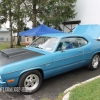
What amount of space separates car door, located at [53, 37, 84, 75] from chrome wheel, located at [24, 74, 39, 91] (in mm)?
667

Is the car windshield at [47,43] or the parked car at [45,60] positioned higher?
the car windshield at [47,43]

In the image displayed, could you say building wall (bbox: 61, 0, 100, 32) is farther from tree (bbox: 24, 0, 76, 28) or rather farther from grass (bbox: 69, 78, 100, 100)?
grass (bbox: 69, 78, 100, 100)

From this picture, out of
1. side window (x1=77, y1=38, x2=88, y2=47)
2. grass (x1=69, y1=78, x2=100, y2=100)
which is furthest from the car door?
grass (x1=69, y1=78, x2=100, y2=100)

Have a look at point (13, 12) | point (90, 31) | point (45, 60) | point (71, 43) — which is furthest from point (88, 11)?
point (45, 60)

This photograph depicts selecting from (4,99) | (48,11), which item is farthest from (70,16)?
(4,99)

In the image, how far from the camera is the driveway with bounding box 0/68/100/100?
147 inches

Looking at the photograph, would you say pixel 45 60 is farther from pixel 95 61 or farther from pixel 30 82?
pixel 95 61

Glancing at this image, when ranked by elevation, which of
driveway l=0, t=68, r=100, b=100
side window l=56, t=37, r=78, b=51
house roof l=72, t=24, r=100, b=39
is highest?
house roof l=72, t=24, r=100, b=39

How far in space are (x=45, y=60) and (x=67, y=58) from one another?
2.92ft

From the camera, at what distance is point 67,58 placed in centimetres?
457

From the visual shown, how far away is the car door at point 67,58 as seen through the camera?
4.32 m

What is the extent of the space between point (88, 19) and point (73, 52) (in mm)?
7957

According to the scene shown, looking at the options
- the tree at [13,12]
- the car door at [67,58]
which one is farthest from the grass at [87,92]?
the tree at [13,12]

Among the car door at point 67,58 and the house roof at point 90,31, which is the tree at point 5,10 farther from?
the car door at point 67,58
